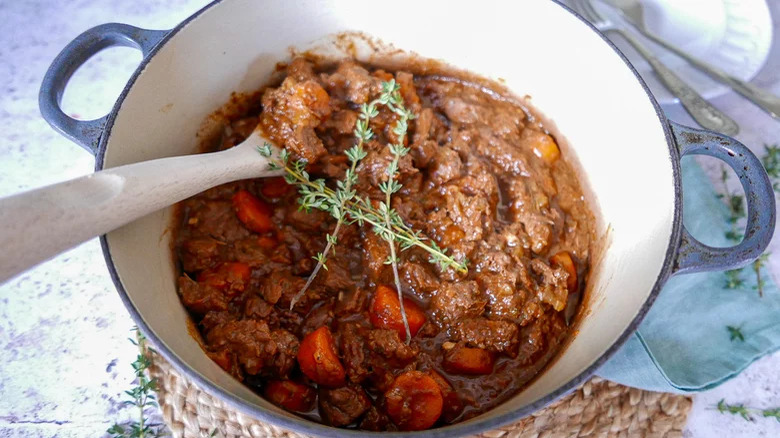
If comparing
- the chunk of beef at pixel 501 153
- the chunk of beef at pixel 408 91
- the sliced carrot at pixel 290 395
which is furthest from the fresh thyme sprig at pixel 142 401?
the chunk of beef at pixel 501 153

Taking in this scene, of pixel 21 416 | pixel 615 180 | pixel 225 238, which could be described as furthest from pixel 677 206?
pixel 21 416

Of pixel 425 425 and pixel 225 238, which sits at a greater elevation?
pixel 225 238

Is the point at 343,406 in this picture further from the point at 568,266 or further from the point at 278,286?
the point at 568,266

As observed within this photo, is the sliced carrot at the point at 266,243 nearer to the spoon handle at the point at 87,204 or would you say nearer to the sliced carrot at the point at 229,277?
the sliced carrot at the point at 229,277

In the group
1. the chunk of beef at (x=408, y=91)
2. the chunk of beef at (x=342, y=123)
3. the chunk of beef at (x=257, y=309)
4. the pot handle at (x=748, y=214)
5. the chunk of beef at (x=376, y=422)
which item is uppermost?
the pot handle at (x=748, y=214)

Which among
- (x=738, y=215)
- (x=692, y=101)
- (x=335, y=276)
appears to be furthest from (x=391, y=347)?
(x=692, y=101)

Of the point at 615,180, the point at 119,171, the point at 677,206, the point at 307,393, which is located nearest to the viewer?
the point at 119,171

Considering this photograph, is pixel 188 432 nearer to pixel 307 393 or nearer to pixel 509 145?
pixel 307 393
